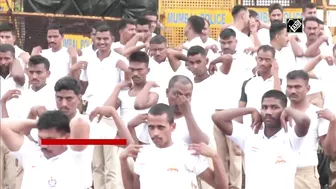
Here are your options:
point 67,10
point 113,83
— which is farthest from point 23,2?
point 113,83

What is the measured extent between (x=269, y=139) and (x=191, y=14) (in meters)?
8.48

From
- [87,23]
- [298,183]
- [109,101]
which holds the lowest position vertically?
[298,183]

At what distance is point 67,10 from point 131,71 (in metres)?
6.40

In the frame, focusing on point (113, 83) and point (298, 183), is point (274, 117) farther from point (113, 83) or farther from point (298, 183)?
point (113, 83)

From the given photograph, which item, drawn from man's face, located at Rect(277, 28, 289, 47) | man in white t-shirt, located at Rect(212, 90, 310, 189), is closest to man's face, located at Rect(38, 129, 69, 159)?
man in white t-shirt, located at Rect(212, 90, 310, 189)

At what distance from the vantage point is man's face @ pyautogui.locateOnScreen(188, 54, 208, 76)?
1390 cm

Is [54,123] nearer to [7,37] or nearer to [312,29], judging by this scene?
[7,37]

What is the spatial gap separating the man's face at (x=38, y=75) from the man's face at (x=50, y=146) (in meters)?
3.45

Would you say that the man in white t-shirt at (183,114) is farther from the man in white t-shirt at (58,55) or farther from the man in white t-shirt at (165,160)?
the man in white t-shirt at (58,55)

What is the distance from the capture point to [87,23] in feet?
63.7

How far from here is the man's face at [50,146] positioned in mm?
9695

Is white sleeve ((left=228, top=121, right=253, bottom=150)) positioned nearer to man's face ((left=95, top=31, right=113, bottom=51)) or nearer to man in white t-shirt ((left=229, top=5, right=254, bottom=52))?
man's face ((left=95, top=31, right=113, bottom=51))

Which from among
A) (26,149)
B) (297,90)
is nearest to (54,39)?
(297,90)

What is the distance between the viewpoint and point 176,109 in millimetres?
11477
